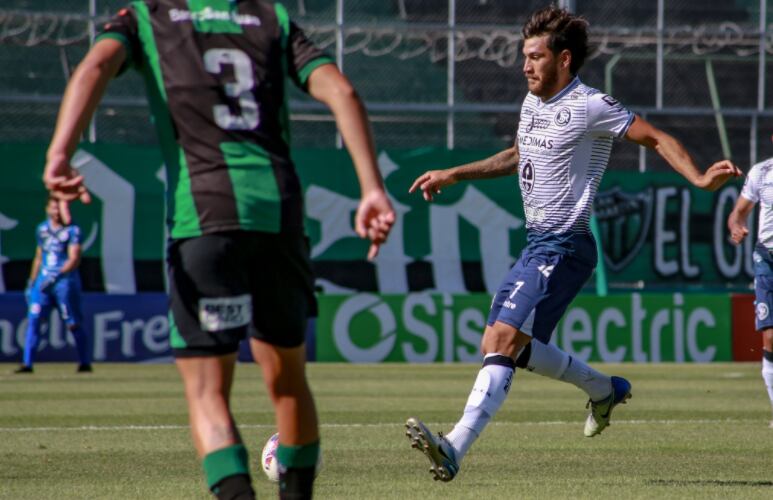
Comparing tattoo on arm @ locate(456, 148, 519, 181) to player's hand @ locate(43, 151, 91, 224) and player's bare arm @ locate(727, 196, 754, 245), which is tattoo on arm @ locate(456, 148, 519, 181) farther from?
player's hand @ locate(43, 151, 91, 224)

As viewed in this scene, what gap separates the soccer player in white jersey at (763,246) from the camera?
11384mm

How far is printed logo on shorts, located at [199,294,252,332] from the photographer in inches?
184

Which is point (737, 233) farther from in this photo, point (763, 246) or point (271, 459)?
point (271, 459)

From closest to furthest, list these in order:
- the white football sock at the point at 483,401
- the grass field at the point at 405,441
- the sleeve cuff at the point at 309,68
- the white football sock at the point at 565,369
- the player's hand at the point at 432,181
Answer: the sleeve cuff at the point at 309,68, the white football sock at the point at 483,401, the grass field at the point at 405,441, the player's hand at the point at 432,181, the white football sock at the point at 565,369

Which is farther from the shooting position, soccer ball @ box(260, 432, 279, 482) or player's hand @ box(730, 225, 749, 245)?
player's hand @ box(730, 225, 749, 245)

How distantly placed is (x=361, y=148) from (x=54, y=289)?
14340 millimetres

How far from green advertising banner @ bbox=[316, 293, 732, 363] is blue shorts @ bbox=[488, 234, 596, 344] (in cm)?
1360

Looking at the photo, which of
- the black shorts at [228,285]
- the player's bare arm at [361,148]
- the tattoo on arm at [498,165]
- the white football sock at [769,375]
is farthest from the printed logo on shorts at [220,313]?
the white football sock at [769,375]

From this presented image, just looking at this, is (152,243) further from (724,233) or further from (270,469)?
(270,469)

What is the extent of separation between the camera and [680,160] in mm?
7375

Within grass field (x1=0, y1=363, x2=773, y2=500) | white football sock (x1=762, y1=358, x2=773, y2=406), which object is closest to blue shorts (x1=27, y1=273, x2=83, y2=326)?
grass field (x1=0, y1=363, x2=773, y2=500)

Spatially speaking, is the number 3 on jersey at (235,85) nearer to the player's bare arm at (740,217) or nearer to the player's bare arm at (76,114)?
the player's bare arm at (76,114)

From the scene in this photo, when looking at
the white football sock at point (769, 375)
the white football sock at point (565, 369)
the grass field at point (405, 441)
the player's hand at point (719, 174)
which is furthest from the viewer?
the white football sock at point (769, 375)

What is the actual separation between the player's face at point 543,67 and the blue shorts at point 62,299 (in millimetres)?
11429
